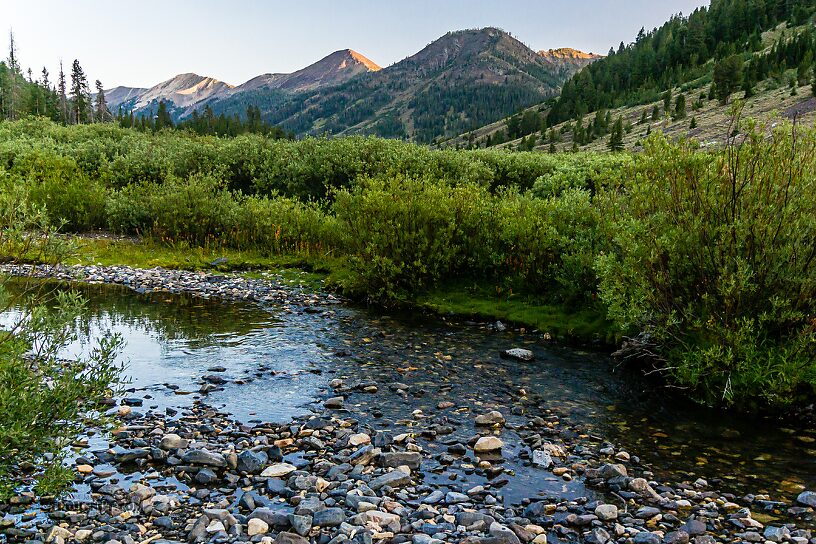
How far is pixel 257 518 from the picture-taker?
716cm

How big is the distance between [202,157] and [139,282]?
794 inches

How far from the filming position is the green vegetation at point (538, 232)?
1113 cm

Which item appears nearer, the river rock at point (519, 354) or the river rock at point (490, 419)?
the river rock at point (490, 419)

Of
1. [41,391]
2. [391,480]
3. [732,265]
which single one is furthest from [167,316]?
[732,265]

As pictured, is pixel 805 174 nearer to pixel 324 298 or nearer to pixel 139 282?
pixel 324 298

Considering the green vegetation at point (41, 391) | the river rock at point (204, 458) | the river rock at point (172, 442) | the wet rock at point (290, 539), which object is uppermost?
the green vegetation at point (41, 391)

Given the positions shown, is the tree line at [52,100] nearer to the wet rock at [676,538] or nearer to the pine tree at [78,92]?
the pine tree at [78,92]

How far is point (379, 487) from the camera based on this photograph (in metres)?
8.22

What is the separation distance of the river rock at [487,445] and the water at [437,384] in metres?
0.20

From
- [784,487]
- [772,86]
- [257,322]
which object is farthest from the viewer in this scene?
[772,86]

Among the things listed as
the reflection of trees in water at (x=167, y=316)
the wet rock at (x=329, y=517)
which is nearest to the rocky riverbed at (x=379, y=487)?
the wet rock at (x=329, y=517)

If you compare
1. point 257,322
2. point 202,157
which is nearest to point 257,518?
point 257,322

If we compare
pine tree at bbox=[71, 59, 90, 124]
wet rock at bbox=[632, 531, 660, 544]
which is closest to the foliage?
wet rock at bbox=[632, 531, 660, 544]

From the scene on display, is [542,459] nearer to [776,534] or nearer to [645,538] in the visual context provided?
[645,538]
